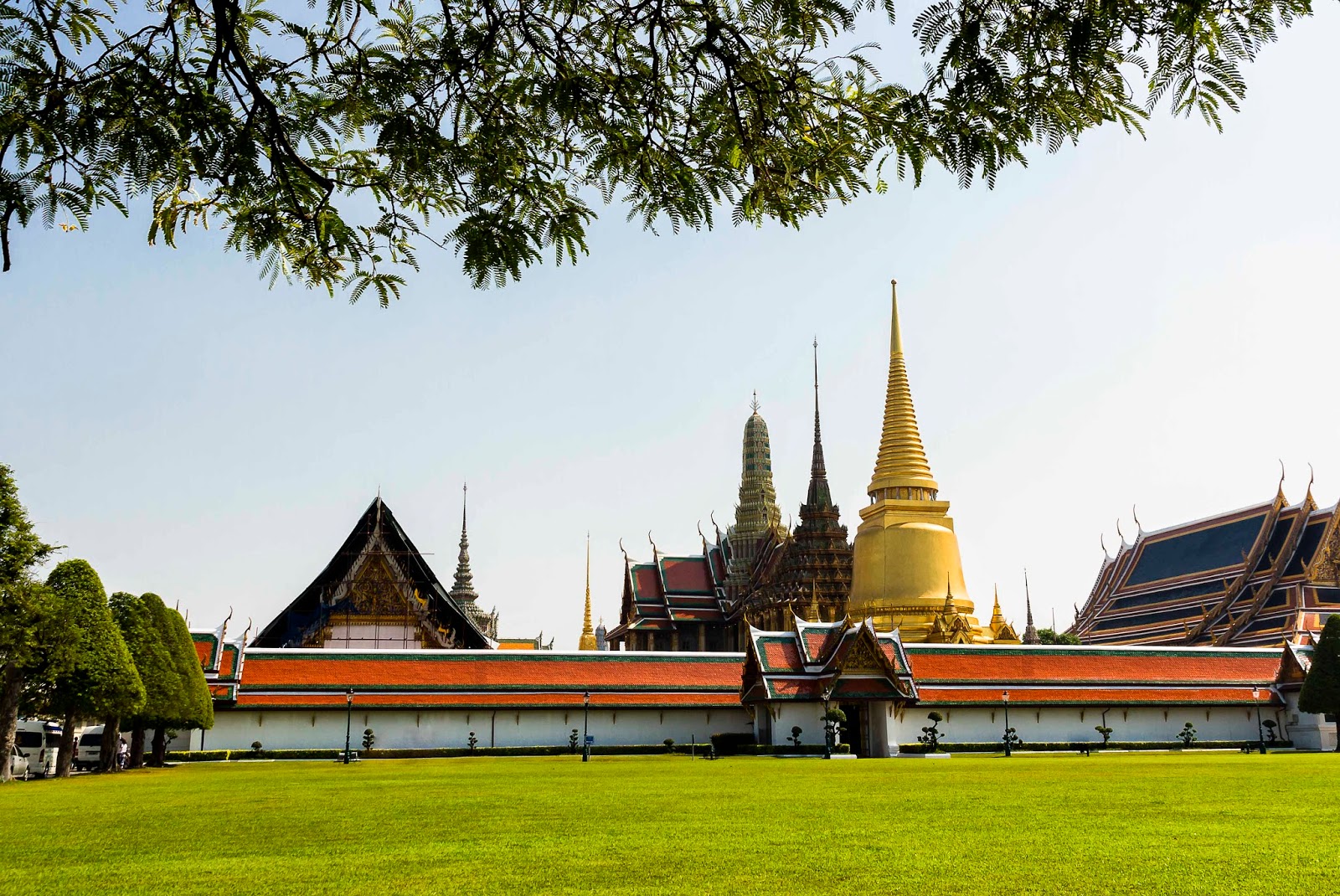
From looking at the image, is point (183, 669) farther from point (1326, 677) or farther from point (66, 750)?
point (1326, 677)

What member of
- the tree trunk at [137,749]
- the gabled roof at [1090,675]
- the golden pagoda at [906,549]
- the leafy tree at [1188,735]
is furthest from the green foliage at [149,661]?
the golden pagoda at [906,549]

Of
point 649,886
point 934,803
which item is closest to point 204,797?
point 934,803

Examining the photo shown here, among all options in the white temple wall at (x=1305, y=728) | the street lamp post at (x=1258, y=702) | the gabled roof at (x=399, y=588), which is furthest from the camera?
the gabled roof at (x=399, y=588)

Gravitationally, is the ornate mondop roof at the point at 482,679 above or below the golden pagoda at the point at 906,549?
below

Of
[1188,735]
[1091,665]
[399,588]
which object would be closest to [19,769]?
[399,588]

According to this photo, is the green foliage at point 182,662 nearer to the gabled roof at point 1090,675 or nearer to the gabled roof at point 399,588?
the gabled roof at point 399,588

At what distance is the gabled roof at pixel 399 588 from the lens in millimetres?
46812

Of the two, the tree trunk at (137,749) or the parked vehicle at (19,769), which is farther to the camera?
the tree trunk at (137,749)

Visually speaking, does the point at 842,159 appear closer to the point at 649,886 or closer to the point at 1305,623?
the point at 649,886

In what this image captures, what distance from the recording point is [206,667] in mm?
37000

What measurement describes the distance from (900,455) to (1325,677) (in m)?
24.1

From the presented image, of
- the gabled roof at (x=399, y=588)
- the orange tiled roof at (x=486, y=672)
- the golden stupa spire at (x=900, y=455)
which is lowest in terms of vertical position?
the orange tiled roof at (x=486, y=672)

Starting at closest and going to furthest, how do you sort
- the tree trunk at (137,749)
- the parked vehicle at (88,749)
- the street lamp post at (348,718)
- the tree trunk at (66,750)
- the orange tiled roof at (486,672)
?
the tree trunk at (66,750), the tree trunk at (137,749), the street lamp post at (348,718), the orange tiled roof at (486,672), the parked vehicle at (88,749)

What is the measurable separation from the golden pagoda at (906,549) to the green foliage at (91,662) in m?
35.2
